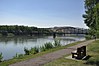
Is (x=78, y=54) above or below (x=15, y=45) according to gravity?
above

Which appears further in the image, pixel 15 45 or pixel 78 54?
pixel 15 45

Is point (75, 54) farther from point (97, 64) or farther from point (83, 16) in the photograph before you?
point (83, 16)

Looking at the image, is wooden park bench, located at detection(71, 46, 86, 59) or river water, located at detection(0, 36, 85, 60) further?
river water, located at detection(0, 36, 85, 60)

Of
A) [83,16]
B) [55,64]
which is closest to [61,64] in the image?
[55,64]

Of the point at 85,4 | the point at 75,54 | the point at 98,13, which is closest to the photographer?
the point at 75,54

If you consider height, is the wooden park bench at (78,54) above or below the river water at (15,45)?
above

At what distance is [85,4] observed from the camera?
36094 millimetres

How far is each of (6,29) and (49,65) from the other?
125451 millimetres

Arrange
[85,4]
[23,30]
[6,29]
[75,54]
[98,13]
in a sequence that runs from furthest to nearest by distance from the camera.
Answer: [23,30] < [6,29] < [85,4] < [98,13] < [75,54]

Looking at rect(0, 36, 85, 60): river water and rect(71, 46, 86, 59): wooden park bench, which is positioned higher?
rect(71, 46, 86, 59): wooden park bench

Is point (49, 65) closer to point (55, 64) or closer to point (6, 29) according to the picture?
point (55, 64)

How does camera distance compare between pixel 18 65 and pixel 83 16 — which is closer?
pixel 18 65

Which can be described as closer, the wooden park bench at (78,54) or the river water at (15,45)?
the wooden park bench at (78,54)

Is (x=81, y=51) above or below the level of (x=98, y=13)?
below
